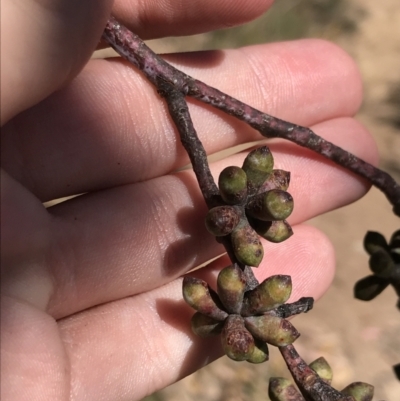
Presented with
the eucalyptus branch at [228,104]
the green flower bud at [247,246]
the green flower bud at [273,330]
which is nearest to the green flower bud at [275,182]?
the green flower bud at [247,246]

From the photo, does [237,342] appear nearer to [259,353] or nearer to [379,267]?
[259,353]

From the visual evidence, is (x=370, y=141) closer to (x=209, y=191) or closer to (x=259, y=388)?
(x=209, y=191)

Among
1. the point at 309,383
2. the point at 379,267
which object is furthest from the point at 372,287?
the point at 309,383

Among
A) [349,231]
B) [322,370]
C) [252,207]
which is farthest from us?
[349,231]

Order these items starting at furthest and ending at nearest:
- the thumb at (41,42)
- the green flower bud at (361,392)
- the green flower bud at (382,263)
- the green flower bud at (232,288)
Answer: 1. the green flower bud at (382,263)
2. the green flower bud at (361,392)
3. the green flower bud at (232,288)
4. the thumb at (41,42)

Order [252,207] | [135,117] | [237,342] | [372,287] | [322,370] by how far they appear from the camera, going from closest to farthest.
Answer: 1. [237,342]
2. [252,207]
3. [322,370]
4. [372,287]
5. [135,117]

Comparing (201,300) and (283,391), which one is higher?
(201,300)

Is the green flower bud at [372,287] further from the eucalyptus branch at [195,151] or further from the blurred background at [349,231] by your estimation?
the blurred background at [349,231]
